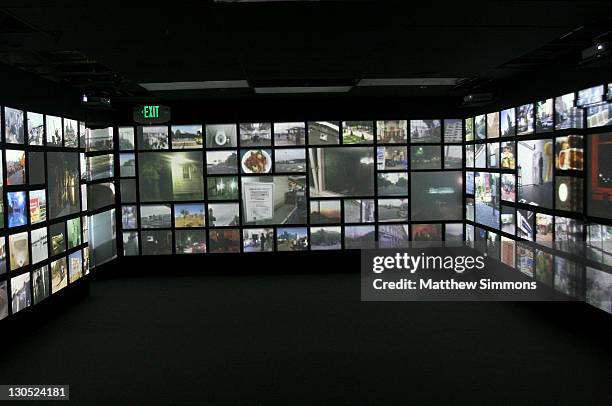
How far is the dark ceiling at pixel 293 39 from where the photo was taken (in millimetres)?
3645

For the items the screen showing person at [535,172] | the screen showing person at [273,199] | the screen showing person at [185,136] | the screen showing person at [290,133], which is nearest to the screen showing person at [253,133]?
the screen showing person at [290,133]

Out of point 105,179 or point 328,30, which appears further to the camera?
point 105,179

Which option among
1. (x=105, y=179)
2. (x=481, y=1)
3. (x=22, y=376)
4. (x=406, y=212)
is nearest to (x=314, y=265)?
(x=406, y=212)

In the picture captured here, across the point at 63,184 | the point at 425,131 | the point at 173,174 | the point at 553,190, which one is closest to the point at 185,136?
the point at 173,174

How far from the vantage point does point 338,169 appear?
9055 millimetres

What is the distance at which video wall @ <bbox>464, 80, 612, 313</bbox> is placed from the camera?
521 centimetres

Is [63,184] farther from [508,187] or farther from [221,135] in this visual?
[508,187]

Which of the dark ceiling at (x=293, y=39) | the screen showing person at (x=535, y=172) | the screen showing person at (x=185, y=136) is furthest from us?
the screen showing person at (x=185, y=136)

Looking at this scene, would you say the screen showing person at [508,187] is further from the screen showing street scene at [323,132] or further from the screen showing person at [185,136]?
the screen showing person at [185,136]

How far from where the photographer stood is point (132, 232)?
908 cm

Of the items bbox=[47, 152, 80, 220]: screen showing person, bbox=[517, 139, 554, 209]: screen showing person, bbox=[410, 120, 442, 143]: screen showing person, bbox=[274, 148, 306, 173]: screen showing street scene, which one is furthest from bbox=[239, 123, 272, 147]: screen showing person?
bbox=[517, 139, 554, 209]: screen showing person

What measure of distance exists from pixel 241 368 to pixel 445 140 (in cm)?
555

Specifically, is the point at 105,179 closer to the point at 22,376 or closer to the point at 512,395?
the point at 22,376

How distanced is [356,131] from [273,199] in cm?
169
